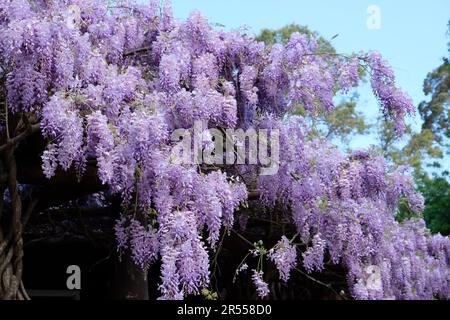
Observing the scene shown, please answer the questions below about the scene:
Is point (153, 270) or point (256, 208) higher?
point (256, 208)

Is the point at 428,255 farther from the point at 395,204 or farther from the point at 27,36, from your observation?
the point at 27,36

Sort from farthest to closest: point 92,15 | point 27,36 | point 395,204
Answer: point 395,204 < point 92,15 < point 27,36

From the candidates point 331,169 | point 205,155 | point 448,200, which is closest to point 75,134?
point 205,155

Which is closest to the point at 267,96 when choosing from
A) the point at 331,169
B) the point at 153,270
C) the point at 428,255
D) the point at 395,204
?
the point at 331,169

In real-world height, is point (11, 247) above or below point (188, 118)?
below

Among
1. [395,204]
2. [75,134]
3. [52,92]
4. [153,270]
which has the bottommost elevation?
[153,270]

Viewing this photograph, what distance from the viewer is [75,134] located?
5.25m

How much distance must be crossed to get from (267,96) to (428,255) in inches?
271

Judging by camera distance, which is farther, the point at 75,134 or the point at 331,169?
the point at 331,169

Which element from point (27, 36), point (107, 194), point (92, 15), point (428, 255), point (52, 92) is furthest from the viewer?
point (428, 255)

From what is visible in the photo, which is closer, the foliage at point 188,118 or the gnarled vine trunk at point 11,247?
the foliage at point 188,118

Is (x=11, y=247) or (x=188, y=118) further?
(x=11, y=247)

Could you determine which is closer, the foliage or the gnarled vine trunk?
the foliage

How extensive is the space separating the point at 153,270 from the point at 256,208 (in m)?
2.57
